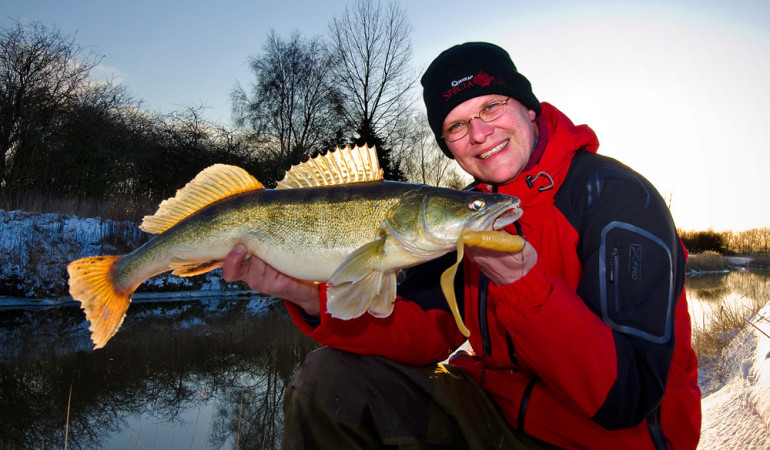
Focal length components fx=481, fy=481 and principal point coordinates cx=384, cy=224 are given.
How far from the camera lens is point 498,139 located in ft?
8.32

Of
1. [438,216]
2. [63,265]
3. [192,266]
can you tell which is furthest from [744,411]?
[63,265]

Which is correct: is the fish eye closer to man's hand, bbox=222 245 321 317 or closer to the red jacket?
the red jacket

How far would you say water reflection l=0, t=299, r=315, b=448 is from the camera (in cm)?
455

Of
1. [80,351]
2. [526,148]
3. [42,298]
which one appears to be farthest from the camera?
[42,298]

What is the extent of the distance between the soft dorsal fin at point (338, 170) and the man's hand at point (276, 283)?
0.45 m

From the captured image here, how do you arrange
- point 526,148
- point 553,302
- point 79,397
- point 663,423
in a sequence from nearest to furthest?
1. point 553,302
2. point 663,423
3. point 526,148
4. point 79,397

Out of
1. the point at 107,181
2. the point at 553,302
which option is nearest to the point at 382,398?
the point at 553,302

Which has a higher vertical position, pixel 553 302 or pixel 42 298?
pixel 553 302

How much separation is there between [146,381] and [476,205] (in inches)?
208

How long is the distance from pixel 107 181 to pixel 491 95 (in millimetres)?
18444

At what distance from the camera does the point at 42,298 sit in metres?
9.46

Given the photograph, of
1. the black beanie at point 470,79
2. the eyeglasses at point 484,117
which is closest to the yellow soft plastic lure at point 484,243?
the eyeglasses at point 484,117

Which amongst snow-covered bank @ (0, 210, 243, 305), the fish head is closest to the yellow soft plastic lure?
the fish head

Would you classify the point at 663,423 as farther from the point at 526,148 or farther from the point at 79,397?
the point at 79,397
